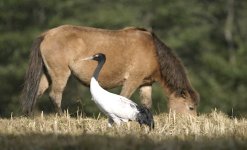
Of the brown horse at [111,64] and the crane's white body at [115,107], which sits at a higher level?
the brown horse at [111,64]

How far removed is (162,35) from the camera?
118ft

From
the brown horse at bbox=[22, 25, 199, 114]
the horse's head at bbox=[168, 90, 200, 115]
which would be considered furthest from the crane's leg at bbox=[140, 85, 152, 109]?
the horse's head at bbox=[168, 90, 200, 115]

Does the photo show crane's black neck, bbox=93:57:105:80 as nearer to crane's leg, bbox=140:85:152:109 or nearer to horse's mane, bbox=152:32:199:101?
horse's mane, bbox=152:32:199:101

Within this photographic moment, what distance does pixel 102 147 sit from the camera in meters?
7.21

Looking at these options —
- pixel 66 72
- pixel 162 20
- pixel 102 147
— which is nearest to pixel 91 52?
pixel 66 72

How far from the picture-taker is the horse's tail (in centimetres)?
1319

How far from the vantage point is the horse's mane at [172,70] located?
13844 mm

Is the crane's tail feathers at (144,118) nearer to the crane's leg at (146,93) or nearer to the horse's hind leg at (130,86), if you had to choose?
the horse's hind leg at (130,86)

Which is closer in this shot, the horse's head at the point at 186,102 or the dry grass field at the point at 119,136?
the dry grass field at the point at 119,136

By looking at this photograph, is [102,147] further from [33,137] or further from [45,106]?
[45,106]

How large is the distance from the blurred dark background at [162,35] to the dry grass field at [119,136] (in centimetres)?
1697

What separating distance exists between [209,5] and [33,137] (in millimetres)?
31428

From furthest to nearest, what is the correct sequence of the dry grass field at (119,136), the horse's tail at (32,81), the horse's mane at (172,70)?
the horse's mane at (172,70), the horse's tail at (32,81), the dry grass field at (119,136)

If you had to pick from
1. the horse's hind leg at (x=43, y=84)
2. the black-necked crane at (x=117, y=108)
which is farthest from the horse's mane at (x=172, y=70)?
the black-necked crane at (x=117, y=108)
